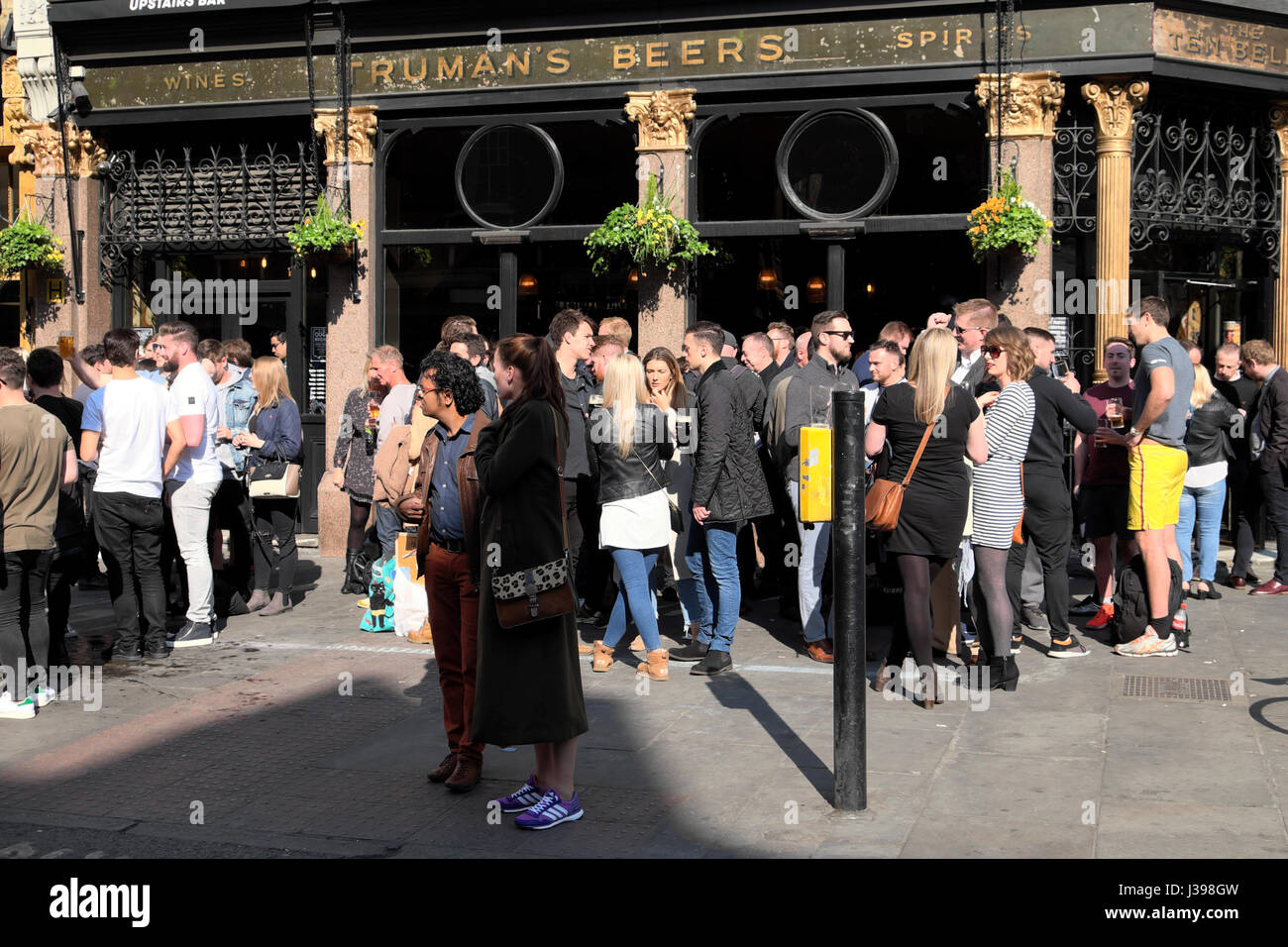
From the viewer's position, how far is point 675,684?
8.05 meters

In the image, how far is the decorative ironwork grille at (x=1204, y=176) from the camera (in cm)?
1251

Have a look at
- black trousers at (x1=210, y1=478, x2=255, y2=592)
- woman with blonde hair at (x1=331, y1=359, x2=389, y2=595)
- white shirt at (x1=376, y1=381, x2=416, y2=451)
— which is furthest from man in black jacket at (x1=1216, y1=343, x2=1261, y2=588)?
black trousers at (x1=210, y1=478, x2=255, y2=592)

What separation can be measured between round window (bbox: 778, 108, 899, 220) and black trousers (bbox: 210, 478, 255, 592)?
6033 mm

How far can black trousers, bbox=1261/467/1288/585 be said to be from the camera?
1082 cm

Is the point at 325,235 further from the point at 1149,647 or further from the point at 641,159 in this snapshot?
the point at 1149,647

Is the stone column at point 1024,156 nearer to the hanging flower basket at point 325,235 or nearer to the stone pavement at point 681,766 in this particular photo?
the stone pavement at point 681,766

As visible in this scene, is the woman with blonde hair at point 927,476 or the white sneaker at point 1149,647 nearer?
the woman with blonde hair at point 927,476

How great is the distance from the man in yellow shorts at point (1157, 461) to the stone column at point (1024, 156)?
137 inches

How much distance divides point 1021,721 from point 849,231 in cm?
675

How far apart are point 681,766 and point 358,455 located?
17.3 feet

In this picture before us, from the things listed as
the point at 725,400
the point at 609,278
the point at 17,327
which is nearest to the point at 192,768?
the point at 725,400

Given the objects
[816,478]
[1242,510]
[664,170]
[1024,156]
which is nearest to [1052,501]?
[816,478]

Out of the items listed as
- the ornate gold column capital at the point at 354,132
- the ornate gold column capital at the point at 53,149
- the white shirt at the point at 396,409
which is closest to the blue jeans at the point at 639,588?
the white shirt at the point at 396,409

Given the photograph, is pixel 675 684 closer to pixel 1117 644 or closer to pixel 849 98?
pixel 1117 644
